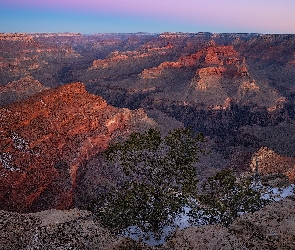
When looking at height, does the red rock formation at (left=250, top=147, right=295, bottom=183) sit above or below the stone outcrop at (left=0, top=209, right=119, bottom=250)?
below

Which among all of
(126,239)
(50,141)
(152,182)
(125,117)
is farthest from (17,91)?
(126,239)

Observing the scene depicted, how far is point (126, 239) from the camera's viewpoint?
1551cm

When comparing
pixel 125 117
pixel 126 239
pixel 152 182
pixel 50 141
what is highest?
pixel 152 182

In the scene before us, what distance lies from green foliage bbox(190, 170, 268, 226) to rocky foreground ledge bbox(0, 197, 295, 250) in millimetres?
2551

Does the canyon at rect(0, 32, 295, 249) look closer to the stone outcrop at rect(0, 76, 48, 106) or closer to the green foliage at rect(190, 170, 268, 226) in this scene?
the stone outcrop at rect(0, 76, 48, 106)

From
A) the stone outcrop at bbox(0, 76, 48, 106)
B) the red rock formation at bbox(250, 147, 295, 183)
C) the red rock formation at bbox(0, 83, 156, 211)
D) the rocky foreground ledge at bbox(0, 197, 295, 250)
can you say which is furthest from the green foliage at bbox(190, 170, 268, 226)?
the stone outcrop at bbox(0, 76, 48, 106)

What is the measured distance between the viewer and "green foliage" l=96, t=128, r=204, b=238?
19172mm

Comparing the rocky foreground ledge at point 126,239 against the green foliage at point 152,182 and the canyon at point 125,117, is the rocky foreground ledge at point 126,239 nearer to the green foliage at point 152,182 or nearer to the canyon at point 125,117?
the green foliage at point 152,182

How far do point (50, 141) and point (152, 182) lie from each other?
27291 millimetres

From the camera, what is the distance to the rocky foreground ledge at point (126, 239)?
A: 1445cm

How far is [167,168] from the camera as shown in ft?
64.5

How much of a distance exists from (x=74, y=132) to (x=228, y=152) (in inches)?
1329

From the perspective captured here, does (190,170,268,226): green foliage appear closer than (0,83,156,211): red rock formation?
Yes

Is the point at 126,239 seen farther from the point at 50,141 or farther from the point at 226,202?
the point at 50,141
